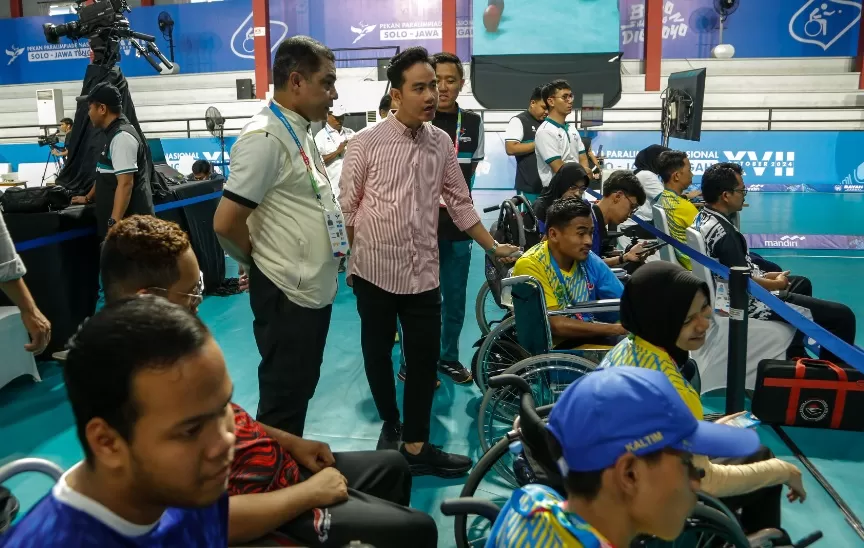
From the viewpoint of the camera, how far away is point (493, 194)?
34.1 feet

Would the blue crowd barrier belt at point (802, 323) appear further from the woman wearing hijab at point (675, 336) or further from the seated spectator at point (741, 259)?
the woman wearing hijab at point (675, 336)

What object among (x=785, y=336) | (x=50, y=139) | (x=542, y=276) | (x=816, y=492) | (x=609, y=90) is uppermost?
(x=609, y=90)

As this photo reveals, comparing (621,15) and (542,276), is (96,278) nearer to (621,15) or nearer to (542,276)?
(542,276)

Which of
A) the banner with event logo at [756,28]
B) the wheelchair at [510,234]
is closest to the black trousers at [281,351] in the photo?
the wheelchair at [510,234]

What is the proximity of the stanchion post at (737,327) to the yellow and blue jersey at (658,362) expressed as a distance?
809 millimetres

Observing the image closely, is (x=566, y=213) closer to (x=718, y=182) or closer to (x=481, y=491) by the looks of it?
(x=481, y=491)

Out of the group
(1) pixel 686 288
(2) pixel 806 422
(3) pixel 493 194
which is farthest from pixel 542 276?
(3) pixel 493 194

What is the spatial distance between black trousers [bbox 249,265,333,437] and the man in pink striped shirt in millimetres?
504

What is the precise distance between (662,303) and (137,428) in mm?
1292

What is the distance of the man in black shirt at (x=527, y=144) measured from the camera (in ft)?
15.5

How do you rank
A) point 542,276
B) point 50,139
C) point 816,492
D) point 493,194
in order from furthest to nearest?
1. point 493,194
2. point 50,139
3. point 542,276
4. point 816,492

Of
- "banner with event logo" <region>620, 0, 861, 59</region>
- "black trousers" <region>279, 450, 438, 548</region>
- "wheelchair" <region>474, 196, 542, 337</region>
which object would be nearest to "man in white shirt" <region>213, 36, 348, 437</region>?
"black trousers" <region>279, 450, 438, 548</region>

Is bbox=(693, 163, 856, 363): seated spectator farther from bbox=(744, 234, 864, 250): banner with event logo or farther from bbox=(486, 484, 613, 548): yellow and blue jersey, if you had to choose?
bbox=(744, 234, 864, 250): banner with event logo

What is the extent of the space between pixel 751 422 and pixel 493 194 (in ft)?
29.1
